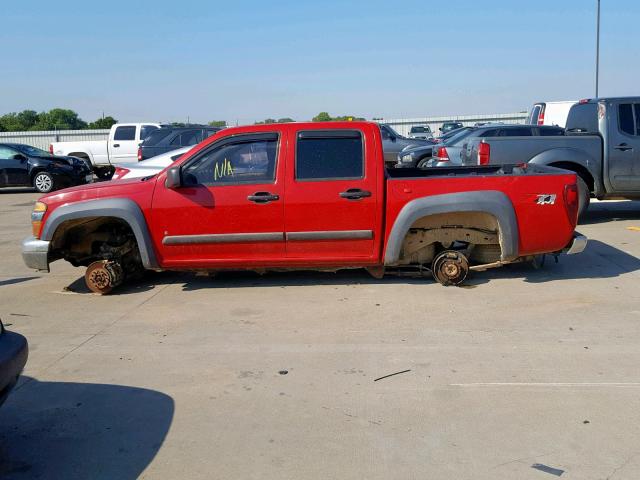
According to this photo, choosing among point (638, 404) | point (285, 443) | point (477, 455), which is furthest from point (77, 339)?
point (638, 404)

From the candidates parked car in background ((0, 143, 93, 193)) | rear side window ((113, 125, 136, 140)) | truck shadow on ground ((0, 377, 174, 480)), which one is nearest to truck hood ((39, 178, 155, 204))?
truck shadow on ground ((0, 377, 174, 480))

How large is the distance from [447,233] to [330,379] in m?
2.81

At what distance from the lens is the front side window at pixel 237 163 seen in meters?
6.82

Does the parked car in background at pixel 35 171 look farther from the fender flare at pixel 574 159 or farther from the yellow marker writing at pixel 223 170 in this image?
the yellow marker writing at pixel 223 170

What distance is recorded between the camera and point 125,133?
74.5ft

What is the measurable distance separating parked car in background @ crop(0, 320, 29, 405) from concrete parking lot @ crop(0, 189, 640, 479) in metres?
0.45

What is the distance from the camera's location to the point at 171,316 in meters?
6.27

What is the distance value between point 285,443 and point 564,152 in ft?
27.5

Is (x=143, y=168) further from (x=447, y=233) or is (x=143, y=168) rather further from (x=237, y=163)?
(x=447, y=233)

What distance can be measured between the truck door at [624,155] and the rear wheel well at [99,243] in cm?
771

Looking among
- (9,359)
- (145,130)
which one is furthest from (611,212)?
(145,130)

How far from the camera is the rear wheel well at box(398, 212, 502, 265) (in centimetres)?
686

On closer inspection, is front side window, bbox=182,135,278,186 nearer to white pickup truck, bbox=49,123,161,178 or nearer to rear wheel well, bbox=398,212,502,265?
rear wheel well, bbox=398,212,502,265

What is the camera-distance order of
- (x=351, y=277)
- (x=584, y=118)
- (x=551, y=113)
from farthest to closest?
1. (x=551, y=113)
2. (x=584, y=118)
3. (x=351, y=277)
